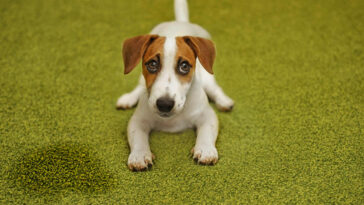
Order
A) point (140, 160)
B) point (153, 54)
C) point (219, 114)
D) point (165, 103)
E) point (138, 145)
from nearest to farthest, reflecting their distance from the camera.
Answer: point (165, 103) < point (153, 54) < point (140, 160) < point (138, 145) < point (219, 114)

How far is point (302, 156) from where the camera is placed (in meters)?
3.08

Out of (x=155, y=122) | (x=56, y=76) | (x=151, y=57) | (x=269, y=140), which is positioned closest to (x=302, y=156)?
(x=269, y=140)

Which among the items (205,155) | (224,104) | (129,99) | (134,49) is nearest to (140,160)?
(205,155)

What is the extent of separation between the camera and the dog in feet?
9.12

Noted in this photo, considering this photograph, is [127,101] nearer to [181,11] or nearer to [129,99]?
[129,99]

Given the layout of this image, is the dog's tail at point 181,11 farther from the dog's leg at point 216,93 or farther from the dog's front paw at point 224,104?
the dog's front paw at point 224,104

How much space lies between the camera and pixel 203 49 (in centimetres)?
298

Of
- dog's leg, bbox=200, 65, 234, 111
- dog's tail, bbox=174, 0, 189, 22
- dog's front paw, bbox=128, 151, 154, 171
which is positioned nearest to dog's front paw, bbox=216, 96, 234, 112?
dog's leg, bbox=200, 65, 234, 111

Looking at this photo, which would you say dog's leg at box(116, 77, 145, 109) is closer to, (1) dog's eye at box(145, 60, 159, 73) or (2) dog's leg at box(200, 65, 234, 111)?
(2) dog's leg at box(200, 65, 234, 111)

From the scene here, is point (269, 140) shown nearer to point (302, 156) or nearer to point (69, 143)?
point (302, 156)

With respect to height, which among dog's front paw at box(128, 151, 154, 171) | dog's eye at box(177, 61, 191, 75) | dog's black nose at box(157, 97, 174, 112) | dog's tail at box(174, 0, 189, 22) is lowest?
dog's front paw at box(128, 151, 154, 171)

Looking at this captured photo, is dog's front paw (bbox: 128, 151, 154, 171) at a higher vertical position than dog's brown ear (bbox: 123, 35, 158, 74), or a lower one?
lower

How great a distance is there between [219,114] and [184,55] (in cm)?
99

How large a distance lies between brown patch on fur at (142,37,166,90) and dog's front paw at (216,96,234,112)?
1012mm
